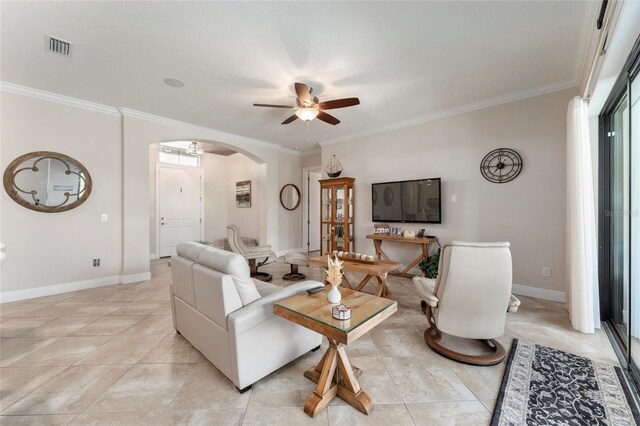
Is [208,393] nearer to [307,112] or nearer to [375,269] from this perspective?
[375,269]

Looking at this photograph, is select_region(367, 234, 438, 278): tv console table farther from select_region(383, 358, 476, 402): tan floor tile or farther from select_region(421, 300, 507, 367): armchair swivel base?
select_region(383, 358, 476, 402): tan floor tile

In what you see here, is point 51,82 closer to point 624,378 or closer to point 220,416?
point 220,416

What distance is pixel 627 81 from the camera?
2.06 metres

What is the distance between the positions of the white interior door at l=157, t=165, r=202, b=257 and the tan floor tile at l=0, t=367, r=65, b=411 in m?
4.79

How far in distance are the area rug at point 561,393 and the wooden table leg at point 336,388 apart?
755 millimetres

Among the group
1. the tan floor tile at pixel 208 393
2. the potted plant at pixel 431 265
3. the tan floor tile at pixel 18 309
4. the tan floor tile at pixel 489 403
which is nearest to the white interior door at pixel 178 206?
the tan floor tile at pixel 18 309

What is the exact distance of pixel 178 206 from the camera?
6.70 m

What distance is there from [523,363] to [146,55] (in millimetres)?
4472

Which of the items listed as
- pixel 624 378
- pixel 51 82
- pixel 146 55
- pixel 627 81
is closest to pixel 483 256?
pixel 624 378

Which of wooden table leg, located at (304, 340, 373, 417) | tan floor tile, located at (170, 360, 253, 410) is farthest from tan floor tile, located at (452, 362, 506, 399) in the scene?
tan floor tile, located at (170, 360, 253, 410)

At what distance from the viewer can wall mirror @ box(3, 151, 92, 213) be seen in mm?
3357

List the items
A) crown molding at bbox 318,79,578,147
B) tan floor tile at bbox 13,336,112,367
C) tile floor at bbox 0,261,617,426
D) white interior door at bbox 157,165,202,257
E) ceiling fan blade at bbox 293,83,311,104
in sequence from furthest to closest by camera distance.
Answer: white interior door at bbox 157,165,202,257, crown molding at bbox 318,79,578,147, ceiling fan blade at bbox 293,83,311,104, tan floor tile at bbox 13,336,112,367, tile floor at bbox 0,261,617,426

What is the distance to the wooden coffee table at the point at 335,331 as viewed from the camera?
1442 millimetres

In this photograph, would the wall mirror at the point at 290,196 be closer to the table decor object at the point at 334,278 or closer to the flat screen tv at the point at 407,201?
the flat screen tv at the point at 407,201
